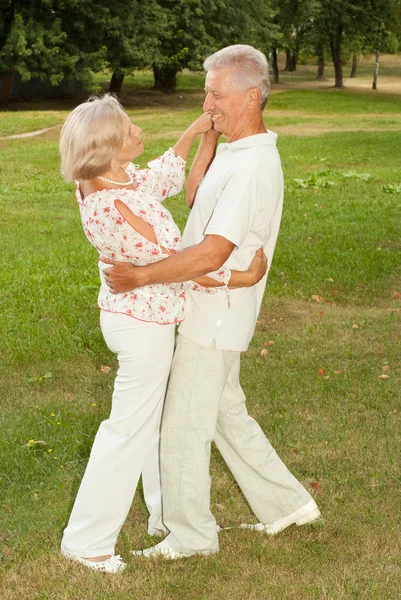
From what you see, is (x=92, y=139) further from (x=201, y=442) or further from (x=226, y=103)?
(x=201, y=442)

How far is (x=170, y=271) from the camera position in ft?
12.3

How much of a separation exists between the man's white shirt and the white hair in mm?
220

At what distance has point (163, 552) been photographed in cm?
440

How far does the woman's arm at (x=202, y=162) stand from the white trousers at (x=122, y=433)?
719mm

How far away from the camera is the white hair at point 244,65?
3.88 m

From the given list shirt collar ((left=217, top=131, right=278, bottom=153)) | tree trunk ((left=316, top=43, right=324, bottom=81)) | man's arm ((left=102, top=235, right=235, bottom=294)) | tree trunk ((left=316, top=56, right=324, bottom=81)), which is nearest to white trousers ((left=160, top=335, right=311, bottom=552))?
man's arm ((left=102, top=235, right=235, bottom=294))

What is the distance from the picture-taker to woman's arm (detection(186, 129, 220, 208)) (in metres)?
4.35

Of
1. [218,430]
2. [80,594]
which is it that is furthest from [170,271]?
[80,594]

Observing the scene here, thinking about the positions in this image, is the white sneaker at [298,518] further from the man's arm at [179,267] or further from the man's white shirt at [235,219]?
the man's arm at [179,267]

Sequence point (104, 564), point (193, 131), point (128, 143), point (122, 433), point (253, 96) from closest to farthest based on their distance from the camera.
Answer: point (128, 143) → point (253, 96) → point (122, 433) → point (104, 564) → point (193, 131)

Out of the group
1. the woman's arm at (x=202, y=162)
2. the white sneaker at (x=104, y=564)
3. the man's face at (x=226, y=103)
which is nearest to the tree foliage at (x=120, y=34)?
the woman's arm at (x=202, y=162)

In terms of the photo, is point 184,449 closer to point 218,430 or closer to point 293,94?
point 218,430

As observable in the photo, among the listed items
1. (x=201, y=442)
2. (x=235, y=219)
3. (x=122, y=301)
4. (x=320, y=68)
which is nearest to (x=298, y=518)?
(x=201, y=442)

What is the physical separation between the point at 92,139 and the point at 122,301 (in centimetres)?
67
